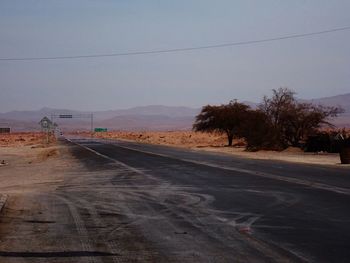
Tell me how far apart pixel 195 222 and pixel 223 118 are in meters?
59.9

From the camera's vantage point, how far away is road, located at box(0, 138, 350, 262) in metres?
8.55

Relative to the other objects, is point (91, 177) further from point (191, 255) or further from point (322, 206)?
point (191, 255)

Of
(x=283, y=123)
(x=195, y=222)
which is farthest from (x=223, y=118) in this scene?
(x=195, y=222)

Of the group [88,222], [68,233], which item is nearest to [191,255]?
[68,233]

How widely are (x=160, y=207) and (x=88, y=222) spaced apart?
258 centimetres

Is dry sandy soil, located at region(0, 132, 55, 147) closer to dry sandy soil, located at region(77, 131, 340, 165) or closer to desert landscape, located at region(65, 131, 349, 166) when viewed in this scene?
desert landscape, located at region(65, 131, 349, 166)

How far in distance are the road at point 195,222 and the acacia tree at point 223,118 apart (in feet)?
164

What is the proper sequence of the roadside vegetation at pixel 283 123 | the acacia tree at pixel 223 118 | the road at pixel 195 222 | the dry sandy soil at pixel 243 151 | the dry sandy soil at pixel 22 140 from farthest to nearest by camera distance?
1. the dry sandy soil at pixel 22 140
2. the acacia tree at pixel 223 118
3. the roadside vegetation at pixel 283 123
4. the dry sandy soil at pixel 243 151
5. the road at pixel 195 222

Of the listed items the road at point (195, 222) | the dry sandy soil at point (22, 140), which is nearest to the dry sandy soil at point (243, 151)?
the dry sandy soil at point (22, 140)

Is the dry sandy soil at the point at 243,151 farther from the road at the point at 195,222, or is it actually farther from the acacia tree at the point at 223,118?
the road at the point at 195,222

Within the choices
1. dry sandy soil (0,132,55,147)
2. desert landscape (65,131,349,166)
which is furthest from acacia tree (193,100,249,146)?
dry sandy soil (0,132,55,147)

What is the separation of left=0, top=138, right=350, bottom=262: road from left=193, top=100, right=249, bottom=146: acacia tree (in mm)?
50126

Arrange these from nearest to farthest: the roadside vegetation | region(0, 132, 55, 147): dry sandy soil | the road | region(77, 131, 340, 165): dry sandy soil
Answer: the road → region(77, 131, 340, 165): dry sandy soil → the roadside vegetation → region(0, 132, 55, 147): dry sandy soil

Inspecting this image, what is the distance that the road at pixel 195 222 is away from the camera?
8.55m
